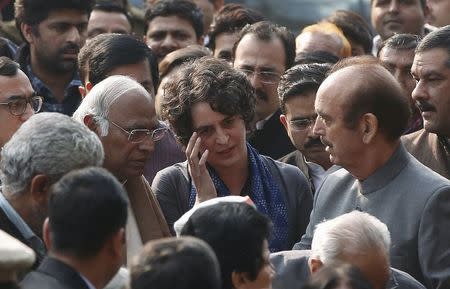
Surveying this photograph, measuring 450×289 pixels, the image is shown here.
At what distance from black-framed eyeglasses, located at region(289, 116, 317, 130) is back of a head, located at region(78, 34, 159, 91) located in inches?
32.3

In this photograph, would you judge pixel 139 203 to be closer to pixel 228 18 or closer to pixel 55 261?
pixel 55 261

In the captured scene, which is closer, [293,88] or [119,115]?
[119,115]

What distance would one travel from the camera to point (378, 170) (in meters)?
5.52

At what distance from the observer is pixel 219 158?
598 centimetres

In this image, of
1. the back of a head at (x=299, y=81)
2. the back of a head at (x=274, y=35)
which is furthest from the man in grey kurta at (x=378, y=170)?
the back of a head at (x=274, y=35)

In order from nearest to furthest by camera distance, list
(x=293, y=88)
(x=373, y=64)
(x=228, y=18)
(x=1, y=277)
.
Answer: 1. (x=1, y=277)
2. (x=373, y=64)
3. (x=293, y=88)
4. (x=228, y=18)

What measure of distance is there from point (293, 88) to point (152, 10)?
247cm

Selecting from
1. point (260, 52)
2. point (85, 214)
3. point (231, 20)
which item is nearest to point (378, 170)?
point (85, 214)

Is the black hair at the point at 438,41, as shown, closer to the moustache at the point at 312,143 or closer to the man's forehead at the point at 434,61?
the man's forehead at the point at 434,61

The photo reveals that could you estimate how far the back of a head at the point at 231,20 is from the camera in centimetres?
874

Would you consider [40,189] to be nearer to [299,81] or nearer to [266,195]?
[266,195]

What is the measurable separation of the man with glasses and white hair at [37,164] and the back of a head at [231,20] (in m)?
4.15

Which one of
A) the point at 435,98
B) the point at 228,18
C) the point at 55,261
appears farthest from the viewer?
the point at 228,18

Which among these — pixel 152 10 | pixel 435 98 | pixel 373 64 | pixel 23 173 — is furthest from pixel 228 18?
pixel 23 173
